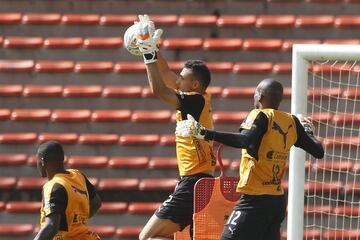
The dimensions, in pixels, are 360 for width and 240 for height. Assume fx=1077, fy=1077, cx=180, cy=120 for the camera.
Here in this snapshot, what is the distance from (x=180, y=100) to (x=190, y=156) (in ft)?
1.46

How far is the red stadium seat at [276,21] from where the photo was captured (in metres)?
11.1

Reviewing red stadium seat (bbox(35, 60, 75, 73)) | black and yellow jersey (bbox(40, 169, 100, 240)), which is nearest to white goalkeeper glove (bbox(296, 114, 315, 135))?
black and yellow jersey (bbox(40, 169, 100, 240))

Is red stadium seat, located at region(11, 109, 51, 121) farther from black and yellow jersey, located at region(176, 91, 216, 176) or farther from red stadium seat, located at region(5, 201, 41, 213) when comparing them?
black and yellow jersey, located at region(176, 91, 216, 176)

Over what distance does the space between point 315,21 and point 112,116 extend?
2.30 m

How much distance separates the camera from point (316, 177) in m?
9.49

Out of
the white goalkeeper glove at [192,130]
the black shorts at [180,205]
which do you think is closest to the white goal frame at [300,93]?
the black shorts at [180,205]

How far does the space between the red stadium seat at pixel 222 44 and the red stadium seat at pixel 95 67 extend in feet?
3.29

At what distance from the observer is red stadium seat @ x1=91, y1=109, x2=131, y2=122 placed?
10.9 metres

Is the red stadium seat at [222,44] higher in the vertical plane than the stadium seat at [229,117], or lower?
higher

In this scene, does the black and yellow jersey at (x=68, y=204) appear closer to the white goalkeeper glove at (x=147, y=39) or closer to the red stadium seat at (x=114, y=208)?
the white goalkeeper glove at (x=147, y=39)

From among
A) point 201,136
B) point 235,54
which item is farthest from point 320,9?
point 201,136

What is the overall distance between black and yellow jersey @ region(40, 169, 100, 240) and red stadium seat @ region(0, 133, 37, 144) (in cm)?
390

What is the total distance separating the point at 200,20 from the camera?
441 inches

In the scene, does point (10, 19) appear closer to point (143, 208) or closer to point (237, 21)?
point (237, 21)
